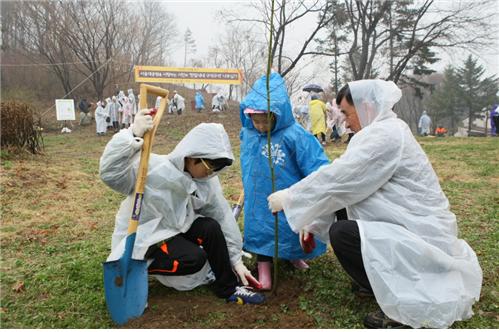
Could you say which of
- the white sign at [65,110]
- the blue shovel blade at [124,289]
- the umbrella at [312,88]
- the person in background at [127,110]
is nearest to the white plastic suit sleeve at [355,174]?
the blue shovel blade at [124,289]

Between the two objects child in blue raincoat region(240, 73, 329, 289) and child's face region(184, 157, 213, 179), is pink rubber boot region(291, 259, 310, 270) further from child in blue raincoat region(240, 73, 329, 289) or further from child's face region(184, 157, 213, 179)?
child's face region(184, 157, 213, 179)

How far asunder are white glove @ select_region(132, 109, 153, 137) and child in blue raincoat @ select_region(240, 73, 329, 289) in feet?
2.54

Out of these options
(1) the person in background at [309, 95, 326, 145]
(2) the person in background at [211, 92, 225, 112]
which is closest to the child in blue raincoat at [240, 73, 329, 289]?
(1) the person in background at [309, 95, 326, 145]

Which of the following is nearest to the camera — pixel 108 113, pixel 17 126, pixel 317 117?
pixel 17 126

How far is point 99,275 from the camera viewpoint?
294 cm

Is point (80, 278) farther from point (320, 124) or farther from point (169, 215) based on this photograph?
point (320, 124)

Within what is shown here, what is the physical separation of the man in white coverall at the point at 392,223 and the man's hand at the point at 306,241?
0.84ft

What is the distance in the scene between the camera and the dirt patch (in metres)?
2.31

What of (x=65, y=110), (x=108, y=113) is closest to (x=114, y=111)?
(x=108, y=113)

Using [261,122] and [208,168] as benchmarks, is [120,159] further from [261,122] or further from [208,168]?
[261,122]

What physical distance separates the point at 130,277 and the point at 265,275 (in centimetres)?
90

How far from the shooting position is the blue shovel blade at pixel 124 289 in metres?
2.32

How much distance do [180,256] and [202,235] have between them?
0.20 meters

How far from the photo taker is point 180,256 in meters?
2.53
